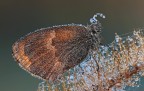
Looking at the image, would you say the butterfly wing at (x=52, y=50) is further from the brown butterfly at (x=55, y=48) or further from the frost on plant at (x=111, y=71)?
the frost on plant at (x=111, y=71)

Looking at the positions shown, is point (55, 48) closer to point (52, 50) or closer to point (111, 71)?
point (52, 50)

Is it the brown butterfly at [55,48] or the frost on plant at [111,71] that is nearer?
the frost on plant at [111,71]

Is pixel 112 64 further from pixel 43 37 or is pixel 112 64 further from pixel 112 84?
pixel 43 37

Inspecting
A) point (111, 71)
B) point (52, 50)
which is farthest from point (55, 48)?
point (111, 71)

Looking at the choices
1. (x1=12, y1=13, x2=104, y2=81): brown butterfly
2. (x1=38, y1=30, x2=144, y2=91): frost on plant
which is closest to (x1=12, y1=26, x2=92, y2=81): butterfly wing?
(x1=12, y1=13, x2=104, y2=81): brown butterfly

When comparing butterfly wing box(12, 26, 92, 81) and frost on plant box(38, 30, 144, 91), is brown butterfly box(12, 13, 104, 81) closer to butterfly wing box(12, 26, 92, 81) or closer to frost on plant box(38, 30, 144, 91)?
butterfly wing box(12, 26, 92, 81)

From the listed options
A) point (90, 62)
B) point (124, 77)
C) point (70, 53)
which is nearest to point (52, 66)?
point (70, 53)

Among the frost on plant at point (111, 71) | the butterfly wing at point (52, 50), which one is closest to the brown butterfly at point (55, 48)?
the butterfly wing at point (52, 50)
